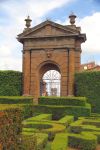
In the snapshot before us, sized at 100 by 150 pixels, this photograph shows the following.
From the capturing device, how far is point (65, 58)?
3684 centimetres

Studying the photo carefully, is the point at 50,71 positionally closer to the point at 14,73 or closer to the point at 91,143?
the point at 14,73

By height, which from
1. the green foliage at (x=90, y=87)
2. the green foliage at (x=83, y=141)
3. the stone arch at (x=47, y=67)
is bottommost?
the green foliage at (x=83, y=141)

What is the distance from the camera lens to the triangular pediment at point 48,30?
36219 mm

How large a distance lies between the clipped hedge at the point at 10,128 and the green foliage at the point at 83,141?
4.42 meters

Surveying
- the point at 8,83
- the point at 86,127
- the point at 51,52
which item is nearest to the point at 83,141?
the point at 86,127

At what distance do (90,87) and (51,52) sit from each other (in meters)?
5.54

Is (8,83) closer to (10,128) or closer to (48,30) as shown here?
(48,30)

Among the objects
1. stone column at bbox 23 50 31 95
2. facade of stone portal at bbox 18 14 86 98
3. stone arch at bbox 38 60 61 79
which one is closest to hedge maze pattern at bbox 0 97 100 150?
facade of stone portal at bbox 18 14 86 98

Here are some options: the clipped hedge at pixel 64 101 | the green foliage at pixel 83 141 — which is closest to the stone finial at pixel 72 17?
the clipped hedge at pixel 64 101

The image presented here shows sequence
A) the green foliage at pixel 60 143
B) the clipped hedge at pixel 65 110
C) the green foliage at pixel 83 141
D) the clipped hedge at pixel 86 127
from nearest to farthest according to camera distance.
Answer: the green foliage at pixel 60 143 < the green foliage at pixel 83 141 < the clipped hedge at pixel 86 127 < the clipped hedge at pixel 65 110

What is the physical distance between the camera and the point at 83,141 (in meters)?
16.2

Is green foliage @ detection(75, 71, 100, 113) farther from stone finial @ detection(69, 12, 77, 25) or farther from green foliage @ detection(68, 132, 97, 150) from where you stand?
green foliage @ detection(68, 132, 97, 150)

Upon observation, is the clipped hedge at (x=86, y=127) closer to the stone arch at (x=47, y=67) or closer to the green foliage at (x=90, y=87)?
the green foliage at (x=90, y=87)

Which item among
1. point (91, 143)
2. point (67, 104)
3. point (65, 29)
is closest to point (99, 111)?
point (67, 104)
